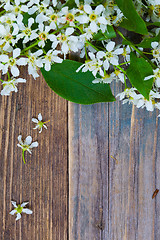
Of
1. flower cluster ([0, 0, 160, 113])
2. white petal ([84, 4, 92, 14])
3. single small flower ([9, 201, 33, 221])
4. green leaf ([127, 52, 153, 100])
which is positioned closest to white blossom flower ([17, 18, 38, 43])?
flower cluster ([0, 0, 160, 113])

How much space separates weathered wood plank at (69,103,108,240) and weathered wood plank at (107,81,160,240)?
0.07 ft

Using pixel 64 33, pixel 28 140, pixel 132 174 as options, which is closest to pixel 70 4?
pixel 64 33

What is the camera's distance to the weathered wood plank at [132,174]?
80 centimetres

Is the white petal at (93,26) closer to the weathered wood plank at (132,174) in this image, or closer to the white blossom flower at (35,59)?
the white blossom flower at (35,59)

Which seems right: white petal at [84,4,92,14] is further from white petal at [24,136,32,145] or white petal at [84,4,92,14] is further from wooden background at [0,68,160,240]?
white petal at [24,136,32,145]

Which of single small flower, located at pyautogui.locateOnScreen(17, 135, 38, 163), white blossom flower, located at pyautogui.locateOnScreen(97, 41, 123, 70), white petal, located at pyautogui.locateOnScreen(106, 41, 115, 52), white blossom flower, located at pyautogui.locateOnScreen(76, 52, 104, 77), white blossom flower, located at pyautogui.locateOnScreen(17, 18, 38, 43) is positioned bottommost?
single small flower, located at pyautogui.locateOnScreen(17, 135, 38, 163)

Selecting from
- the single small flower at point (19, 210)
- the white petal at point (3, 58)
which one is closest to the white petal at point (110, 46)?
the white petal at point (3, 58)

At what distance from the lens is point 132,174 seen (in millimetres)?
817

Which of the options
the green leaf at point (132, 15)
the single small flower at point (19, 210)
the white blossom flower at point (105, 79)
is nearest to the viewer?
the green leaf at point (132, 15)

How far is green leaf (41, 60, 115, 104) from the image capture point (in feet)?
2.34

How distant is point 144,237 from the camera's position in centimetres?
83

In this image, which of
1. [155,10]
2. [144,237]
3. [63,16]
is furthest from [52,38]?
[144,237]

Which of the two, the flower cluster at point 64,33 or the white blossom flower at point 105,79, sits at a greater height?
the flower cluster at point 64,33

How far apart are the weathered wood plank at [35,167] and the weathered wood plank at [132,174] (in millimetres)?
136
